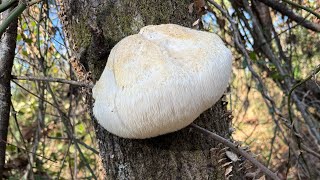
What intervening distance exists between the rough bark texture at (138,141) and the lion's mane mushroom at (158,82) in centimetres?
9

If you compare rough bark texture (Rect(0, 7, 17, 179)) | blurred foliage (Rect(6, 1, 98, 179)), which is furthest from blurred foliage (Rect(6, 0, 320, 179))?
rough bark texture (Rect(0, 7, 17, 179))

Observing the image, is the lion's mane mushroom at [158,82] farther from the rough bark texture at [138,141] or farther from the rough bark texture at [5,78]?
the rough bark texture at [5,78]

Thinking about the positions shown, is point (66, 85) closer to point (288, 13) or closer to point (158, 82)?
point (288, 13)

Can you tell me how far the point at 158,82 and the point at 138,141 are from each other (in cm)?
22

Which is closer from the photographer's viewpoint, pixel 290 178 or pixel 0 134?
pixel 0 134

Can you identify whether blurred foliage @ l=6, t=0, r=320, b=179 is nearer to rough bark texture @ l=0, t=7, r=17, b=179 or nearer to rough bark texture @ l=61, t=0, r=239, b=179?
rough bark texture @ l=0, t=7, r=17, b=179

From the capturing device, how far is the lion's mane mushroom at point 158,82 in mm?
879

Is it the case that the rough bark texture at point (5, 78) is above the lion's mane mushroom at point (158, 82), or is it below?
above

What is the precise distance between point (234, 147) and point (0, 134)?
0.87 meters

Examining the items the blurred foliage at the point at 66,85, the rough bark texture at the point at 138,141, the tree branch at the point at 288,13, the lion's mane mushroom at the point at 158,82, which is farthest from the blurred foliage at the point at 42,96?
the tree branch at the point at 288,13

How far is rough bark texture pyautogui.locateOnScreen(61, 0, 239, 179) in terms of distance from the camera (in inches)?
40.6

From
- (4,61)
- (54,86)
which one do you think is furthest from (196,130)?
(54,86)

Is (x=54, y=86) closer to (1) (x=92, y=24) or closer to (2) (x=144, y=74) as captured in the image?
(1) (x=92, y=24)

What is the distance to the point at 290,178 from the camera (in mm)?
4297
